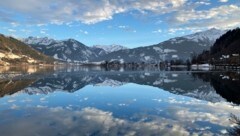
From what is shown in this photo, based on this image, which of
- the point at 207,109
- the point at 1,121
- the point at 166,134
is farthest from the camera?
the point at 207,109

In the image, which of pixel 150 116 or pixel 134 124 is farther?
pixel 150 116

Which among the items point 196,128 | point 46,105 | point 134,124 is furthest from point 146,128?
point 46,105

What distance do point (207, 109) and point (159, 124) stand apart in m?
11.4

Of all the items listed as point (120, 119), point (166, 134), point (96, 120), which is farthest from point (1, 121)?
point (166, 134)

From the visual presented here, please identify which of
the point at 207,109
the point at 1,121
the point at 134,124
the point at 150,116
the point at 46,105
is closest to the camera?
the point at 134,124

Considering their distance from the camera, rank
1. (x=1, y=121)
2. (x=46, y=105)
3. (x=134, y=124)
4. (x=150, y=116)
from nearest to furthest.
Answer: (x=134, y=124) < (x=1, y=121) < (x=150, y=116) < (x=46, y=105)

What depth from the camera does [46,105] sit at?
38219 mm

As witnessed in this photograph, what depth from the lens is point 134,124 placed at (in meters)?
25.2

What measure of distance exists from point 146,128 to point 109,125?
2973mm

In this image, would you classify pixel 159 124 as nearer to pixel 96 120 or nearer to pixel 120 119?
pixel 120 119

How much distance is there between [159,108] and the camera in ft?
115

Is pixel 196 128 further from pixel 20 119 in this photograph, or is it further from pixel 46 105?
pixel 46 105

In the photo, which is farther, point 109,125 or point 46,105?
point 46,105

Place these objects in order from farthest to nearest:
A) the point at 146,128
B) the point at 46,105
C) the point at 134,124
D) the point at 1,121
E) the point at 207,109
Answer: the point at 46,105 → the point at 207,109 → the point at 1,121 → the point at 134,124 → the point at 146,128
